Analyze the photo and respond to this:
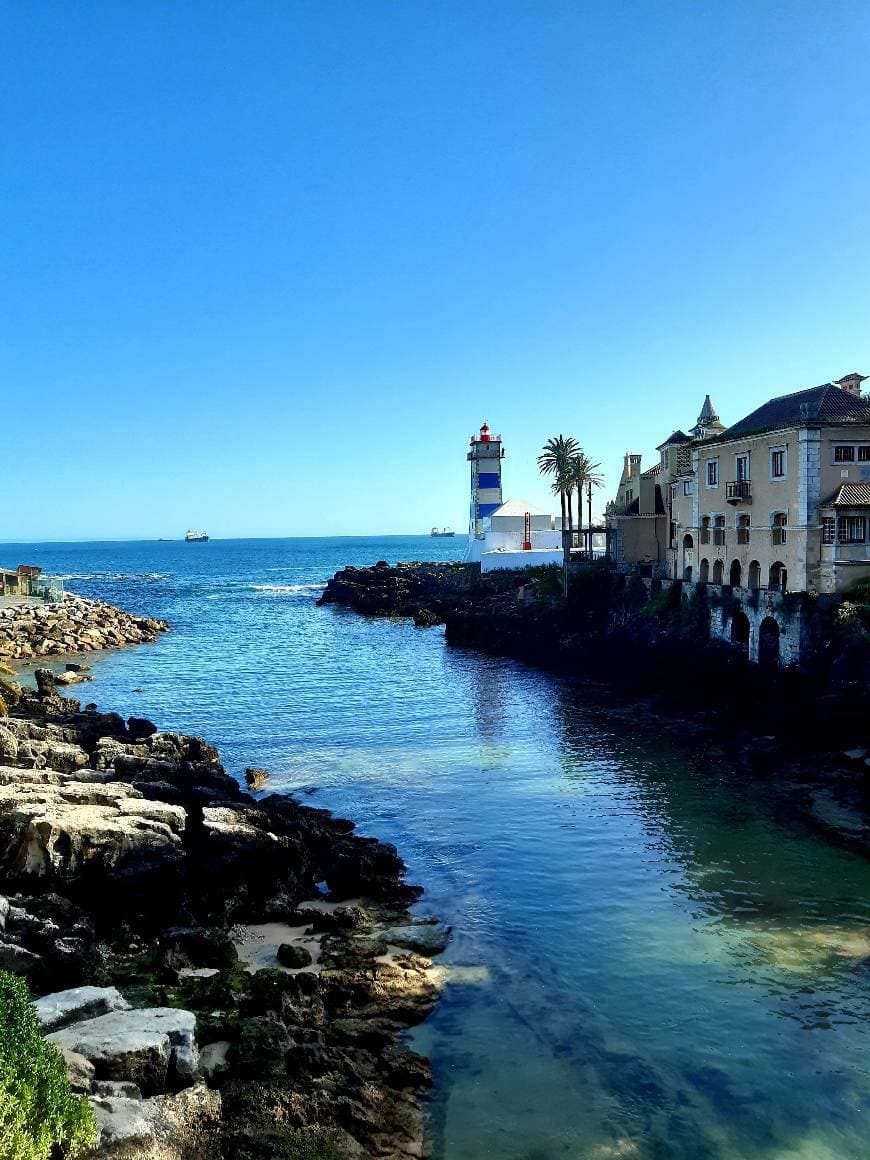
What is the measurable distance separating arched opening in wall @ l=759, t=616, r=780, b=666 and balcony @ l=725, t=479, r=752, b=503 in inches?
289

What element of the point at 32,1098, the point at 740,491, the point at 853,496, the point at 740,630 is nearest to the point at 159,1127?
the point at 32,1098

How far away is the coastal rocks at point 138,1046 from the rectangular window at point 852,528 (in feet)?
125

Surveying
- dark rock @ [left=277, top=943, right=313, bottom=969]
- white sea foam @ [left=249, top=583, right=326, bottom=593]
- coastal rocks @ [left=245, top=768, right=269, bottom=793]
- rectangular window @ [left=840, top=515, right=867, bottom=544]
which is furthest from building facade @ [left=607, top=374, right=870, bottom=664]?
white sea foam @ [left=249, top=583, right=326, bottom=593]

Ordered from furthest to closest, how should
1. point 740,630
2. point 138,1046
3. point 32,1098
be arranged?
point 740,630 → point 138,1046 → point 32,1098

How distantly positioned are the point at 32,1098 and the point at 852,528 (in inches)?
1631

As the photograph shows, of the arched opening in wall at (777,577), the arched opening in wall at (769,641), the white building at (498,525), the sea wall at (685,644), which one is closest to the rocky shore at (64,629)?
the sea wall at (685,644)

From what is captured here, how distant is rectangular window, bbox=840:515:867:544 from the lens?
4122 centimetres

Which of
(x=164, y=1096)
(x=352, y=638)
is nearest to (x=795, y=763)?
(x=164, y=1096)

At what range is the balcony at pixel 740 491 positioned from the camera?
4697 centimetres

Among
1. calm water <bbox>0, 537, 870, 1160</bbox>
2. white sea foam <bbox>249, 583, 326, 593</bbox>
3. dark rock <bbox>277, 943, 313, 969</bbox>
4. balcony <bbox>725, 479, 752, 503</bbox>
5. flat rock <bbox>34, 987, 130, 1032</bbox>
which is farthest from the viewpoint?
white sea foam <bbox>249, 583, 326, 593</bbox>

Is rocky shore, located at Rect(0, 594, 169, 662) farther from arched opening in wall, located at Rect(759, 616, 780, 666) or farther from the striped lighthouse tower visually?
arched opening in wall, located at Rect(759, 616, 780, 666)

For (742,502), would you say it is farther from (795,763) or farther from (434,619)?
(434,619)

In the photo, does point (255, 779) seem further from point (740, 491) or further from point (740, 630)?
point (740, 491)

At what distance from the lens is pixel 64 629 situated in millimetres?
72000
